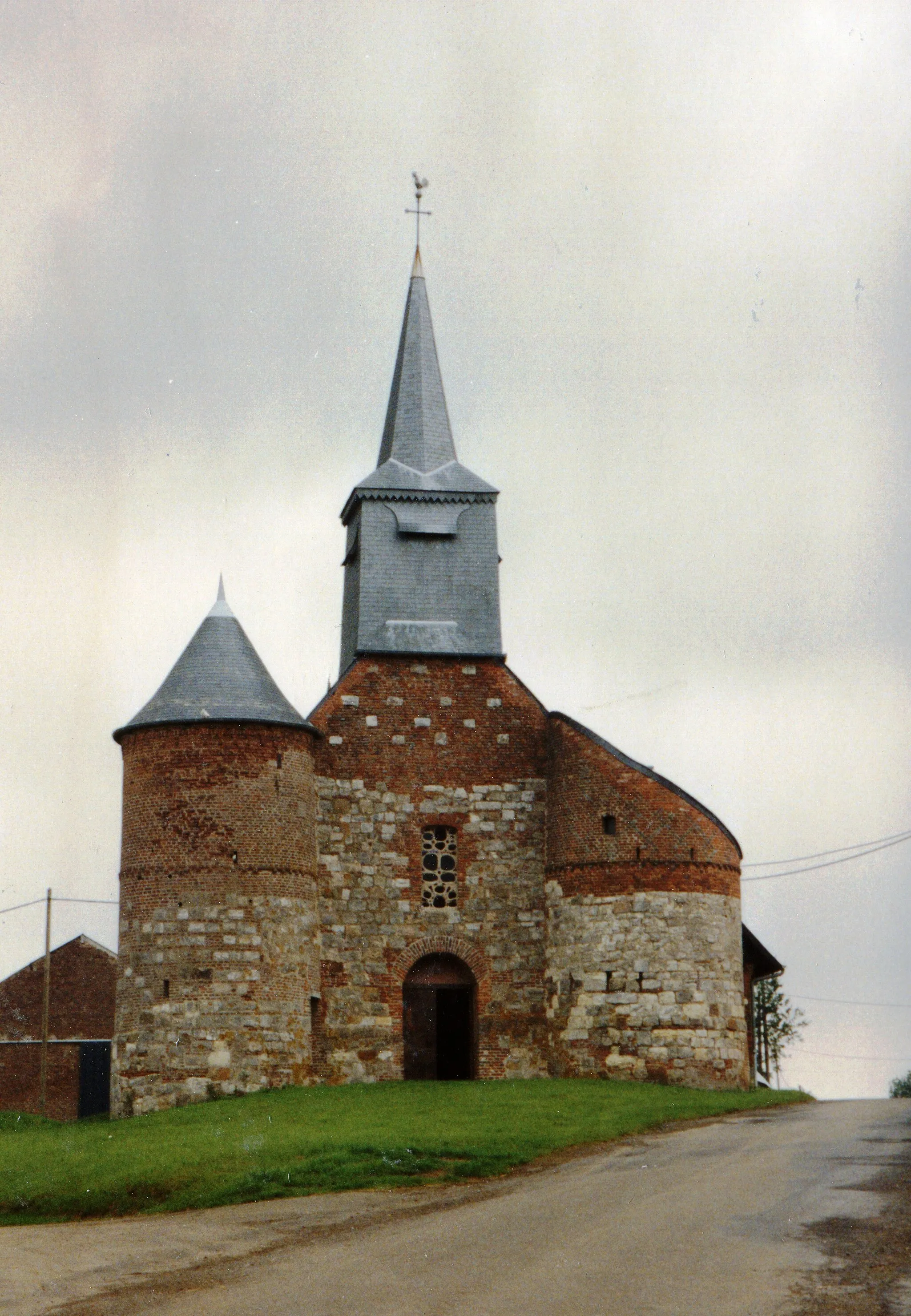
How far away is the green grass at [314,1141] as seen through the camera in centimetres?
2150

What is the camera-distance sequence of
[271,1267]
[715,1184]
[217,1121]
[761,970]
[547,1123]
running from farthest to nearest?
1. [761,970]
2. [217,1121]
3. [547,1123]
4. [715,1184]
5. [271,1267]

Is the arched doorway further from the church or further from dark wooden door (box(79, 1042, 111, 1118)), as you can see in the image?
dark wooden door (box(79, 1042, 111, 1118))

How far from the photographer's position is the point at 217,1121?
90.0 ft

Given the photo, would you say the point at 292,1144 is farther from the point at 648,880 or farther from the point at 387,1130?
the point at 648,880

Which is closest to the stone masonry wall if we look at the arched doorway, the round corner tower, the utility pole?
the arched doorway

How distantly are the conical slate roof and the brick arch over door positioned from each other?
5431 millimetres

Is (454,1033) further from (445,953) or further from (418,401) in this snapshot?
(418,401)

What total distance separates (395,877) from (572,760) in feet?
15.3

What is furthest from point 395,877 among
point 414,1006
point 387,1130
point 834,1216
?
point 834,1216

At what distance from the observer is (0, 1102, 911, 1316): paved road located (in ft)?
43.0

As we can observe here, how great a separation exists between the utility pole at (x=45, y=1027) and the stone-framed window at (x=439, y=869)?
55.1 ft

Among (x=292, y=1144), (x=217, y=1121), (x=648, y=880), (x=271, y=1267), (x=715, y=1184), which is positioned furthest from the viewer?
(x=648, y=880)

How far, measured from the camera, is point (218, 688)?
1334 inches

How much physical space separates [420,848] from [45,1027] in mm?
18298
